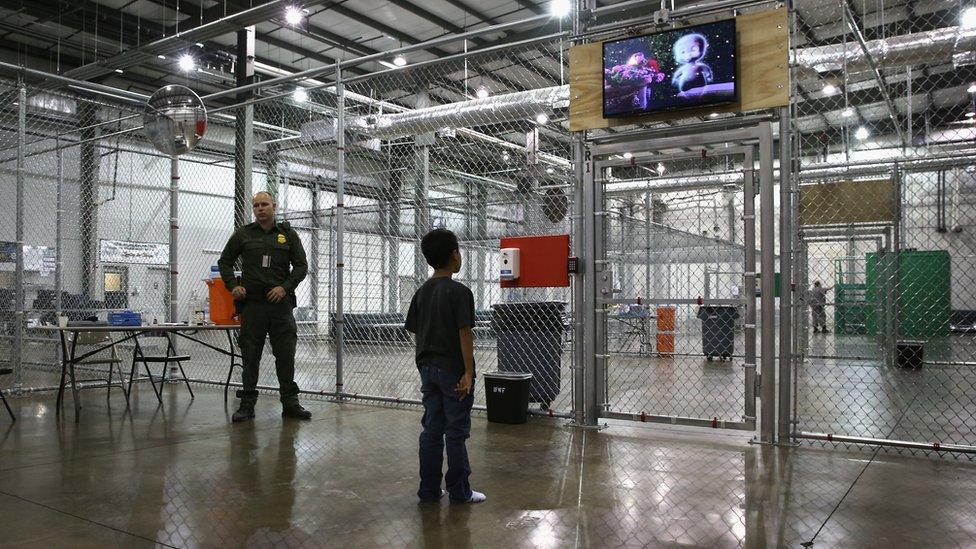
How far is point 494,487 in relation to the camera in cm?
363

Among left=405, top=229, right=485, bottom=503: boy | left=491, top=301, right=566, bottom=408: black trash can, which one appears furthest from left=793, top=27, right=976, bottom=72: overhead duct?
left=405, top=229, right=485, bottom=503: boy

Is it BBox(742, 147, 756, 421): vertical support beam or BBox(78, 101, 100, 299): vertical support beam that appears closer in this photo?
BBox(742, 147, 756, 421): vertical support beam

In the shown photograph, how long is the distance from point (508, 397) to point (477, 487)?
72.5 inches

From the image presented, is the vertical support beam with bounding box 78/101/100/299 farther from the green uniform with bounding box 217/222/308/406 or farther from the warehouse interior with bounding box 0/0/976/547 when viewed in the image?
the green uniform with bounding box 217/222/308/406

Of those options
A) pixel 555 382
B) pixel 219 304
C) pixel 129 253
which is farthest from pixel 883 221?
pixel 129 253

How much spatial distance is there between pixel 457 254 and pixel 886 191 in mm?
8589

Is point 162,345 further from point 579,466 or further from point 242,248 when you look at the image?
point 579,466

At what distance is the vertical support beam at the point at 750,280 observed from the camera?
470 cm

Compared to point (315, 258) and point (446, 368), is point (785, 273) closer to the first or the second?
point (446, 368)

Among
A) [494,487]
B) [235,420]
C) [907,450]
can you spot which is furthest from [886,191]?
[235,420]

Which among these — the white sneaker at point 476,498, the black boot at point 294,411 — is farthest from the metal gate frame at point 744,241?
the black boot at point 294,411

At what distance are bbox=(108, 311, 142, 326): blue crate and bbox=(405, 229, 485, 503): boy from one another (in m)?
4.14

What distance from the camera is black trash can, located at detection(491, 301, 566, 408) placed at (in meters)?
5.88

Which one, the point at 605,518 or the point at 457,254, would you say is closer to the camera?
the point at 605,518
